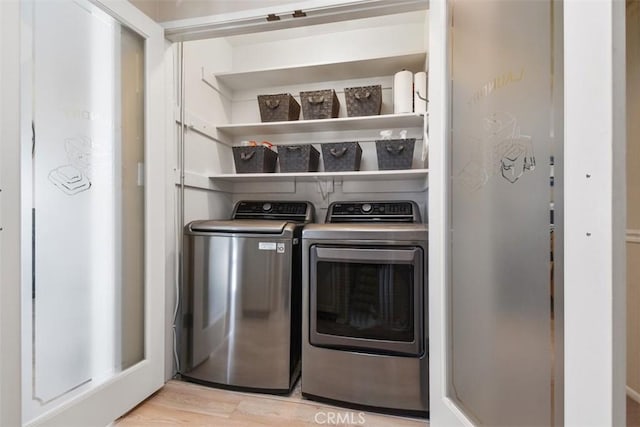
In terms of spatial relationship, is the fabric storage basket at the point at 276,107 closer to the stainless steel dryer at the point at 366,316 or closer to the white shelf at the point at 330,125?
the white shelf at the point at 330,125

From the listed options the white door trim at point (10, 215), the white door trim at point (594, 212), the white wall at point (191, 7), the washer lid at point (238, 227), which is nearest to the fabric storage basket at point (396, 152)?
the washer lid at point (238, 227)

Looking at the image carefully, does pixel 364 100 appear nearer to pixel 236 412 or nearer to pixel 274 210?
pixel 274 210

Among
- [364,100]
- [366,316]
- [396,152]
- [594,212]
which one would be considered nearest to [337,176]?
[396,152]

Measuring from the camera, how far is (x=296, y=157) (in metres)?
2.00

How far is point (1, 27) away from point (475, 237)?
62.1 inches

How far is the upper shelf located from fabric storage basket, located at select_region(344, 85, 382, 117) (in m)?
0.18

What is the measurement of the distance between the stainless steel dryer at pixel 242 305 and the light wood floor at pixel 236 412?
67mm

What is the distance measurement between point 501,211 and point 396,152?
3.41 ft

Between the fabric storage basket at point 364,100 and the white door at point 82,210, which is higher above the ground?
the fabric storage basket at point 364,100

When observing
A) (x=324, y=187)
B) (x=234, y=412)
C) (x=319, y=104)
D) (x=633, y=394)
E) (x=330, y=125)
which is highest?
(x=319, y=104)

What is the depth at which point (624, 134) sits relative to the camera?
0.53 metres

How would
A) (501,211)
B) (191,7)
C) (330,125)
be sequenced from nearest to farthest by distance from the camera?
(501,211) < (191,7) < (330,125)

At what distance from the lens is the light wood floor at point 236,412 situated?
4.45ft

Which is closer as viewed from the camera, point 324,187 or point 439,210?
point 439,210
